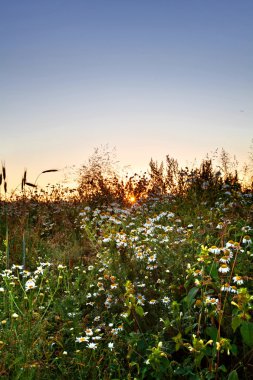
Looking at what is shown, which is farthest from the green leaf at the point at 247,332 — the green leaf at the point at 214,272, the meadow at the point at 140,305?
the green leaf at the point at 214,272

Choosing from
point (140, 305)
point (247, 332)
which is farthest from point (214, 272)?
point (140, 305)

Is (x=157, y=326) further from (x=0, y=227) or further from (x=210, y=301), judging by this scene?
(x=0, y=227)

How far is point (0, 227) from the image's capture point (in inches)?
265

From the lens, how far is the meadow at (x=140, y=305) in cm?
237

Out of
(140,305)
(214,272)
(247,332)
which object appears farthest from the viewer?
(140,305)

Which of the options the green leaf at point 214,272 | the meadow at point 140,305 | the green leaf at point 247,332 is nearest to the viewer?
the green leaf at point 247,332

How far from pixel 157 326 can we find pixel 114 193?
552cm

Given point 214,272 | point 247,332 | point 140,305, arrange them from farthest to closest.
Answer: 1. point 140,305
2. point 214,272
3. point 247,332

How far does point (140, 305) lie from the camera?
315cm

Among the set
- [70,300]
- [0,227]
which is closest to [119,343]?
[70,300]

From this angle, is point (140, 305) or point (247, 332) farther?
point (140, 305)

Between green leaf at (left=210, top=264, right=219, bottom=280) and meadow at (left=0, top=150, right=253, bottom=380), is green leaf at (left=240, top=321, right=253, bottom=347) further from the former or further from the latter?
green leaf at (left=210, top=264, right=219, bottom=280)

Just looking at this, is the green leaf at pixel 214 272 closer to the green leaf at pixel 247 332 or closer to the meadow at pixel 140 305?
the meadow at pixel 140 305

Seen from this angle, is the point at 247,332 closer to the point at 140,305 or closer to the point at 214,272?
the point at 214,272
